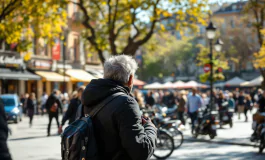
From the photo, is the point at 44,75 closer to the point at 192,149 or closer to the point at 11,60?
the point at 11,60

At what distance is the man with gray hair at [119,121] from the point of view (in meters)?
3.40

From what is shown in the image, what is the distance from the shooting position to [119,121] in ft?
11.2

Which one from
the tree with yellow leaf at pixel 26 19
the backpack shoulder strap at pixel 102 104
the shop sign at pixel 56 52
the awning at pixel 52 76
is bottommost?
the awning at pixel 52 76

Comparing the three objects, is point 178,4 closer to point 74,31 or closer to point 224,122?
point 224,122

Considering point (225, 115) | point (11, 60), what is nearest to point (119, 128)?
point (225, 115)

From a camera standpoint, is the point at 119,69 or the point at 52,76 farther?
the point at 52,76

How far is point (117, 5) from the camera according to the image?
2294 centimetres

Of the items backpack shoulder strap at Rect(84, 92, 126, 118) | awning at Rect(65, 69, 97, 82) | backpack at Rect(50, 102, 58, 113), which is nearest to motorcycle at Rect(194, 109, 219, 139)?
backpack at Rect(50, 102, 58, 113)

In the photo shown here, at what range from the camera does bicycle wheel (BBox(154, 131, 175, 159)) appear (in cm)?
1176

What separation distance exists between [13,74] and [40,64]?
4664 mm

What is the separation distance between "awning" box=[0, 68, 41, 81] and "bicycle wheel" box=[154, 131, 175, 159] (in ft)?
75.4

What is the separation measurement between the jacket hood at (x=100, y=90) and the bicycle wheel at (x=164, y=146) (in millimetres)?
8252

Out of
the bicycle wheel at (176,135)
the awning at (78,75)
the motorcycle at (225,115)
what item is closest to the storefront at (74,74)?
the awning at (78,75)

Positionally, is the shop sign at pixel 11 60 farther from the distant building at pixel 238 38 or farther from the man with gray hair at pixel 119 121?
the man with gray hair at pixel 119 121
